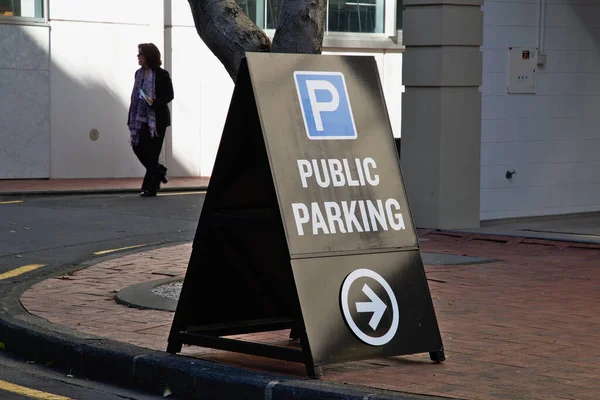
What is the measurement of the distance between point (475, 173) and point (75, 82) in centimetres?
824

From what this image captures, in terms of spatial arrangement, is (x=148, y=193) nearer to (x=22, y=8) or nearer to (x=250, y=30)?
(x=22, y=8)

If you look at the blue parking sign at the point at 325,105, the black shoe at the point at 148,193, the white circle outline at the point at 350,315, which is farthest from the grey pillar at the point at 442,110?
the white circle outline at the point at 350,315

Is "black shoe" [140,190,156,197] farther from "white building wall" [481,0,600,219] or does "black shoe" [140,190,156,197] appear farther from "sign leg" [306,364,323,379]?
"sign leg" [306,364,323,379]

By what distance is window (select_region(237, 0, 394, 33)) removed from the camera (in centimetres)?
2081

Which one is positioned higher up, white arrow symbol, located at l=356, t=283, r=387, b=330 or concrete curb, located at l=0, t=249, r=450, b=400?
white arrow symbol, located at l=356, t=283, r=387, b=330

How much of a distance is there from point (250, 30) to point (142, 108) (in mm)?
7961

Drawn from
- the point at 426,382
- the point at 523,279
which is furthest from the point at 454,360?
the point at 523,279

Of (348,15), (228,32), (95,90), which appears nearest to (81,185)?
(95,90)

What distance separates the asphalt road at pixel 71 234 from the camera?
6320 millimetres

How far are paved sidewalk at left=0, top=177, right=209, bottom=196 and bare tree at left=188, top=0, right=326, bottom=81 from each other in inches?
348

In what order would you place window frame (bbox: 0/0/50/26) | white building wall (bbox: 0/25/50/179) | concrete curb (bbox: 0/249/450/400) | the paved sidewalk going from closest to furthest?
concrete curb (bbox: 0/249/450/400) < the paved sidewalk < window frame (bbox: 0/0/50/26) < white building wall (bbox: 0/25/50/179)

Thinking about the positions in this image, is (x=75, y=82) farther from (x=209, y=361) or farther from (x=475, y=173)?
(x=209, y=361)

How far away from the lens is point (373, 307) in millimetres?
6070

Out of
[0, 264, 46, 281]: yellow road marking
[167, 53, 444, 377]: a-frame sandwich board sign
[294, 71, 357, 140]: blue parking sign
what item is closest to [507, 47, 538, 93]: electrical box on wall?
[0, 264, 46, 281]: yellow road marking
